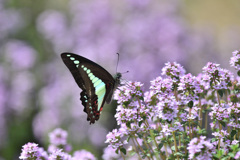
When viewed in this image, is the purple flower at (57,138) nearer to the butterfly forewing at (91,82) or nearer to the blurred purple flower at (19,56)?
the butterfly forewing at (91,82)

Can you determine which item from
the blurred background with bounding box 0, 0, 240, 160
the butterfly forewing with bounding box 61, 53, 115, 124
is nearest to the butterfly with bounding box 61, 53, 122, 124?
the butterfly forewing with bounding box 61, 53, 115, 124

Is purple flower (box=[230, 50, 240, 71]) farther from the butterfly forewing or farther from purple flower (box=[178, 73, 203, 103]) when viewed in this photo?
the butterfly forewing

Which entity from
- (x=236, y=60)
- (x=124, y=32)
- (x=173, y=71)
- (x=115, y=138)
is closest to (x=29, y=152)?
(x=115, y=138)

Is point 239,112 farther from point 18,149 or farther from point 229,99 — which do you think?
point 18,149

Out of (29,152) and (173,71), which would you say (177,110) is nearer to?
(173,71)

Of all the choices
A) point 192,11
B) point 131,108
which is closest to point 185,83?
point 131,108

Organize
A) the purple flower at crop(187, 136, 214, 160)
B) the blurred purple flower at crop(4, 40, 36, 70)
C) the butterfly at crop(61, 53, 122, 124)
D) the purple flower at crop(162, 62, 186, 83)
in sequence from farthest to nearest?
the blurred purple flower at crop(4, 40, 36, 70) → the butterfly at crop(61, 53, 122, 124) → the purple flower at crop(162, 62, 186, 83) → the purple flower at crop(187, 136, 214, 160)

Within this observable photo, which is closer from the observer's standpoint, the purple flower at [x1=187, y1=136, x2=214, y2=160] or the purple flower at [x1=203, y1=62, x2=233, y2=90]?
the purple flower at [x1=187, y1=136, x2=214, y2=160]
